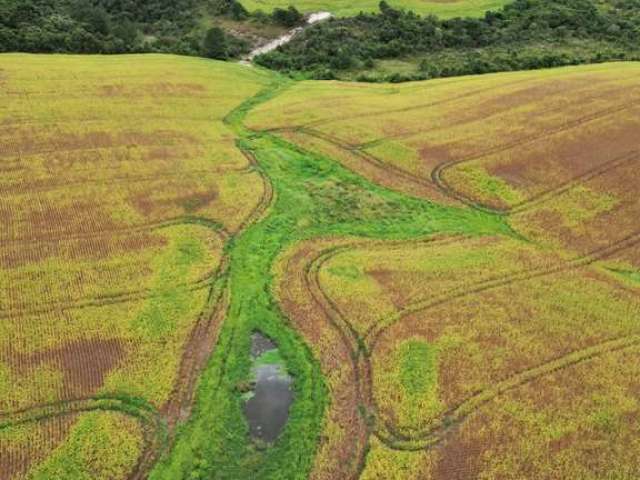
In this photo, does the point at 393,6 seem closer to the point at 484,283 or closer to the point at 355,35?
the point at 355,35

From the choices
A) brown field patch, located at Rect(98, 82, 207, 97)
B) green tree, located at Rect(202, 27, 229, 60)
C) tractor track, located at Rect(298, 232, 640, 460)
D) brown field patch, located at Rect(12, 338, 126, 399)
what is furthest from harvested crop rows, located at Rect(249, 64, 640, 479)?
green tree, located at Rect(202, 27, 229, 60)

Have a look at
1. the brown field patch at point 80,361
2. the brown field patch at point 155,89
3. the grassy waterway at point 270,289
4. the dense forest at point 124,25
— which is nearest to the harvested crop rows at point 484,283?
the grassy waterway at point 270,289

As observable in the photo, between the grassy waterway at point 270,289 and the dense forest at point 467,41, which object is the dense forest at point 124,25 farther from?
the grassy waterway at point 270,289

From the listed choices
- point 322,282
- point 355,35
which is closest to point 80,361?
point 322,282

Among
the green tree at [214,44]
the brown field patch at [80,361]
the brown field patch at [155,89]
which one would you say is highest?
the green tree at [214,44]

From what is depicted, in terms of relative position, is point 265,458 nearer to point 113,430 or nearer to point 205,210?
point 113,430

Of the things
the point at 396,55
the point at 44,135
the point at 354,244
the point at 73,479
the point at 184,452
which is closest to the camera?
the point at 73,479

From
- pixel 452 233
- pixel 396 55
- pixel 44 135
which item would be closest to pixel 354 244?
pixel 452 233
